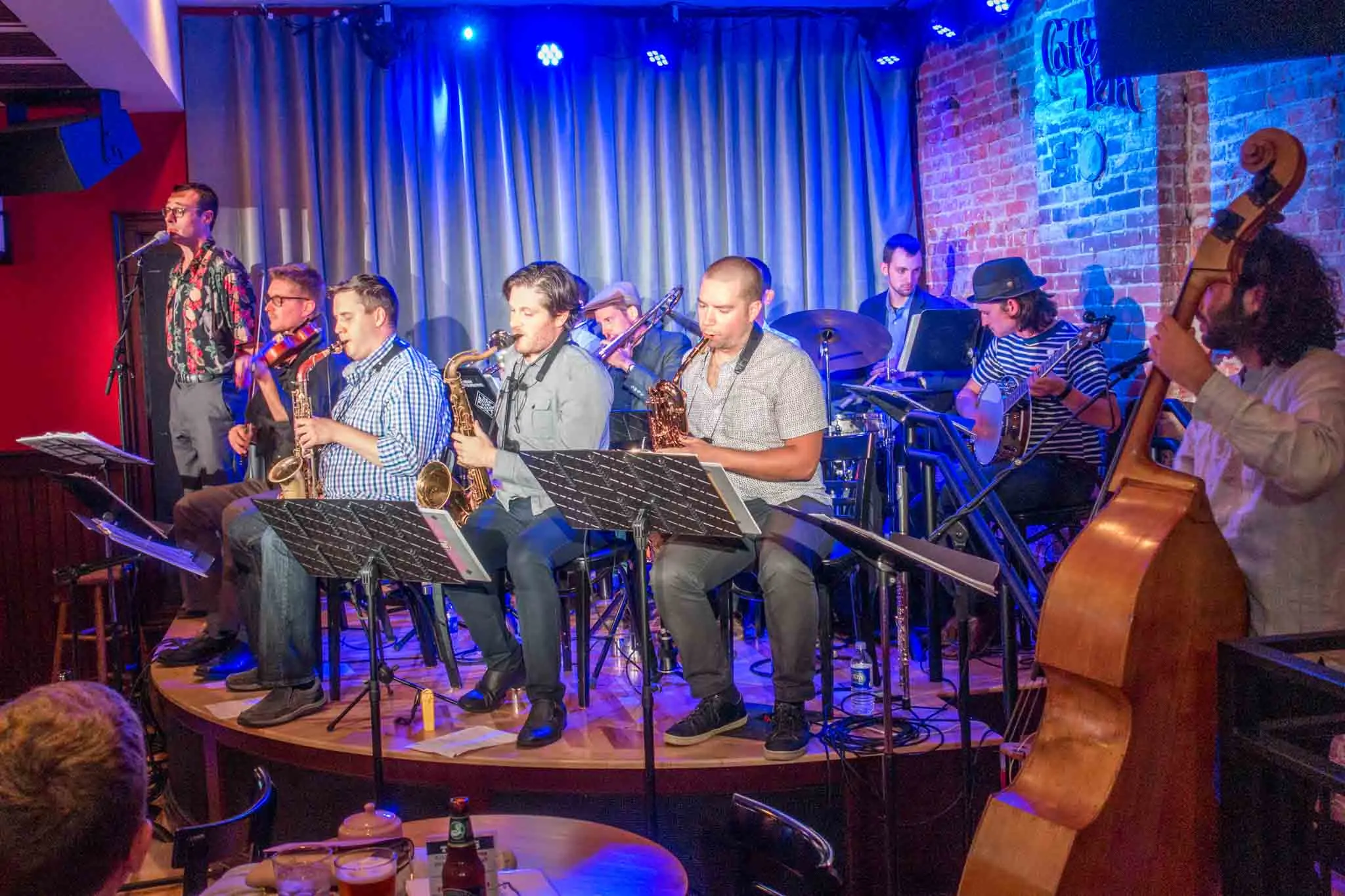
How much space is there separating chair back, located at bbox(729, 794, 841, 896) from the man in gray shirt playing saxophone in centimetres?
200

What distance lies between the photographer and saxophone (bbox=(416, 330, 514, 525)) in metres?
4.73

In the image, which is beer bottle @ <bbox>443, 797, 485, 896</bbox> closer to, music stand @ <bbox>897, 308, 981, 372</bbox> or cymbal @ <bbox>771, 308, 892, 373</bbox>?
music stand @ <bbox>897, 308, 981, 372</bbox>

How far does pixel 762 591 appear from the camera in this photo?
443 cm

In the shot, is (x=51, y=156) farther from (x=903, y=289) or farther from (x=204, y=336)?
(x=903, y=289)

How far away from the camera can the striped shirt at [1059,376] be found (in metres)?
5.09

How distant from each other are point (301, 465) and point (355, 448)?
0.41m

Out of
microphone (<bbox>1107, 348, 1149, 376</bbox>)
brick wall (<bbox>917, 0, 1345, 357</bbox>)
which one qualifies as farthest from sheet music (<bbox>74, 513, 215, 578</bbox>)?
brick wall (<bbox>917, 0, 1345, 357</bbox>)

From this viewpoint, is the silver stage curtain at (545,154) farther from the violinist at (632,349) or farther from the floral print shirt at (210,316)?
the floral print shirt at (210,316)

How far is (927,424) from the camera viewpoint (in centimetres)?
471

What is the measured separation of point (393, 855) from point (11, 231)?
256 inches

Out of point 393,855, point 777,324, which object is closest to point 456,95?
point 777,324

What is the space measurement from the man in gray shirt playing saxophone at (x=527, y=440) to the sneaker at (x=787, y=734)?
0.87 metres

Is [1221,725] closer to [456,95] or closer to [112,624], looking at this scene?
[112,624]

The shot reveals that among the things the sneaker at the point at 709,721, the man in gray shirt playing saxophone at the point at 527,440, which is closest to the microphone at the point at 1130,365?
the sneaker at the point at 709,721
